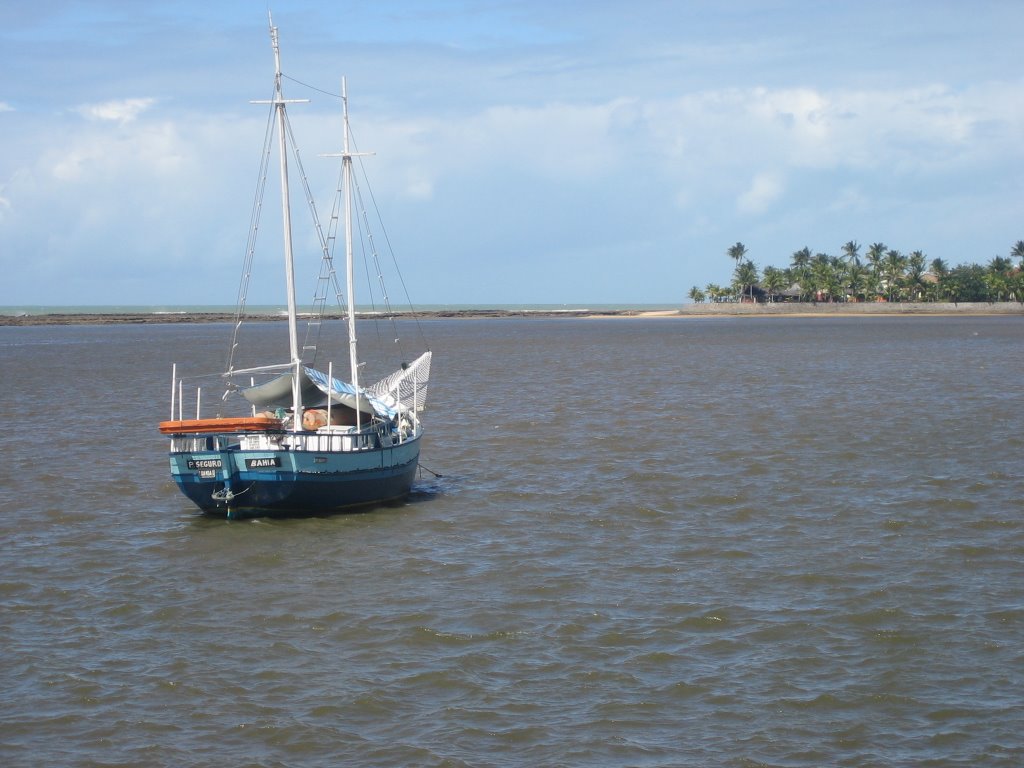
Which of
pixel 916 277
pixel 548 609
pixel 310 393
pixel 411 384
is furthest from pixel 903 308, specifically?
pixel 548 609

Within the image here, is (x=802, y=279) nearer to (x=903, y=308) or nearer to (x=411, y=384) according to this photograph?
(x=903, y=308)

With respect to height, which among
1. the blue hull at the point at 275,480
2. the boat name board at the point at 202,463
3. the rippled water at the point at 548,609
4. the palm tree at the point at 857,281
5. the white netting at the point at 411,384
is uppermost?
the palm tree at the point at 857,281

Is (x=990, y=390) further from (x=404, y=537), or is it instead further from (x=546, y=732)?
(x=546, y=732)

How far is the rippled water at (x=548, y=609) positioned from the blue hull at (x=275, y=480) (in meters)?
0.57

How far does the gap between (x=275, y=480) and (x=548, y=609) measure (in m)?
8.48

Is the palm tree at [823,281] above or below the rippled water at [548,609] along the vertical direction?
above

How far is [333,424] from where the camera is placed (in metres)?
27.6

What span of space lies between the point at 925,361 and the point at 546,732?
6296cm

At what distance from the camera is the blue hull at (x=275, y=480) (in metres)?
24.4

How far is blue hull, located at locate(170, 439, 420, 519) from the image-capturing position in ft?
80.2

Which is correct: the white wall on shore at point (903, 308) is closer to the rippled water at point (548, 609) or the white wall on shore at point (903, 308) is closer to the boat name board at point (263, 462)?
the rippled water at point (548, 609)

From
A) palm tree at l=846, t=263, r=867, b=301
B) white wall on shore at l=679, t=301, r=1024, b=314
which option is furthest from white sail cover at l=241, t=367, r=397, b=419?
palm tree at l=846, t=263, r=867, b=301

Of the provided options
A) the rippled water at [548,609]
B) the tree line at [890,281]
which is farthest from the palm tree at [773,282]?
the rippled water at [548,609]

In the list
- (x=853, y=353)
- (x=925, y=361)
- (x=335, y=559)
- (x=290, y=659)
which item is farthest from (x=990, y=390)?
(x=290, y=659)
